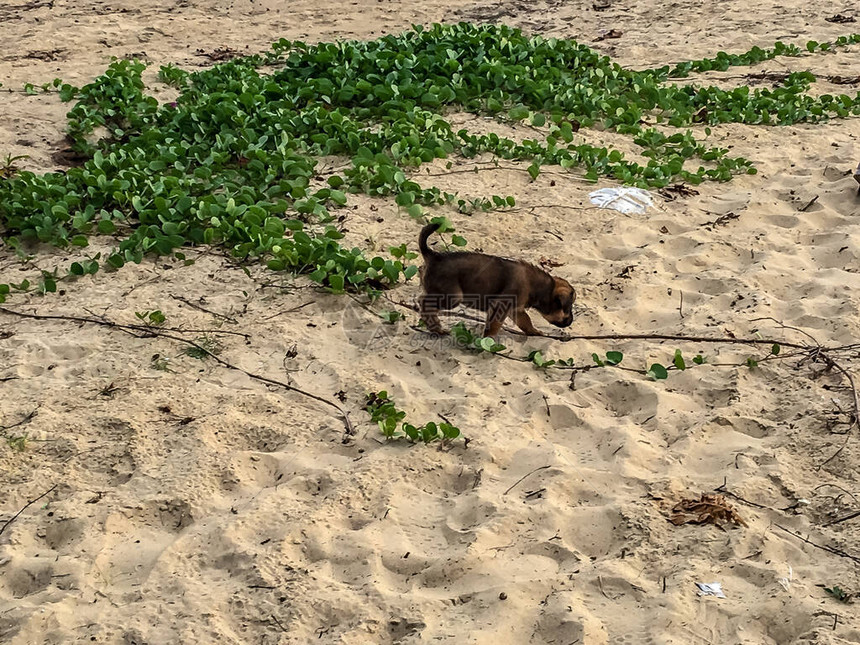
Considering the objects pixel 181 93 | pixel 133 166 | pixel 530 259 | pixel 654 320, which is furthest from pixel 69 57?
pixel 654 320

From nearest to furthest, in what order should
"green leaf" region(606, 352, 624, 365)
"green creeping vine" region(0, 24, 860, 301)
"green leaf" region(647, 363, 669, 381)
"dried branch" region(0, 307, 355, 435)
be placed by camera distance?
"dried branch" region(0, 307, 355, 435) → "green leaf" region(647, 363, 669, 381) → "green leaf" region(606, 352, 624, 365) → "green creeping vine" region(0, 24, 860, 301)

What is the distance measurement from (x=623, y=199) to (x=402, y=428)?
3.19 m

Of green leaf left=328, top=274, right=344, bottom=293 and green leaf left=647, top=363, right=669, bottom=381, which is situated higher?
green leaf left=328, top=274, right=344, bottom=293

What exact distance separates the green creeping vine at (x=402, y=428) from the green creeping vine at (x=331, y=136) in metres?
1.22

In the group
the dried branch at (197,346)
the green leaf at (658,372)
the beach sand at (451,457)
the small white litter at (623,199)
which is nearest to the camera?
the beach sand at (451,457)

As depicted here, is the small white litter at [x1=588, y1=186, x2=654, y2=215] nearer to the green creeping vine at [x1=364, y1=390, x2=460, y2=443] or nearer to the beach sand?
the beach sand

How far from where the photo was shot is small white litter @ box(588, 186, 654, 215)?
6609 mm

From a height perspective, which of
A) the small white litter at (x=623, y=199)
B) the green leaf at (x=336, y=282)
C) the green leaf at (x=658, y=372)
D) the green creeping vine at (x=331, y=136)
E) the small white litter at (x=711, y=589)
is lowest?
the small white litter at (x=711, y=589)

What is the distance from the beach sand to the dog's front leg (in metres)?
0.05

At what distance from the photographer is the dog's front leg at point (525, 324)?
5156 millimetres

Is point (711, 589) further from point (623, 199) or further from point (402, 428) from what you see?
point (623, 199)

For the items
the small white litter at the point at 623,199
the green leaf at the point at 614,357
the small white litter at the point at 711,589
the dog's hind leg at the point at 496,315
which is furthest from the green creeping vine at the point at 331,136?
the small white litter at the point at 711,589

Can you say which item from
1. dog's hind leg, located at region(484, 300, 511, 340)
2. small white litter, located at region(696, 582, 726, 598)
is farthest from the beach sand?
dog's hind leg, located at region(484, 300, 511, 340)

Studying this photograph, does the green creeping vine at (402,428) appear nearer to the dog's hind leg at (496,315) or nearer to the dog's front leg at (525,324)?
the dog's hind leg at (496,315)
